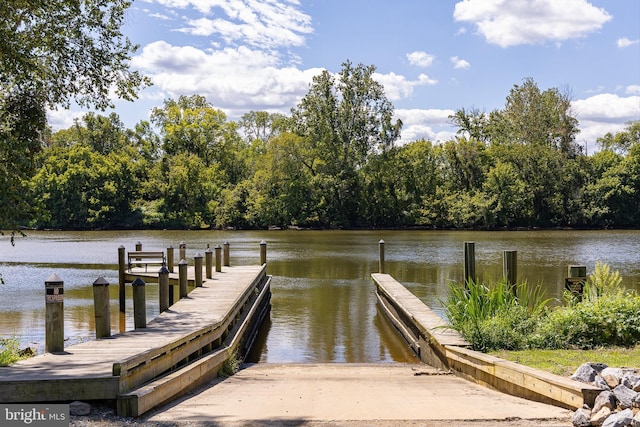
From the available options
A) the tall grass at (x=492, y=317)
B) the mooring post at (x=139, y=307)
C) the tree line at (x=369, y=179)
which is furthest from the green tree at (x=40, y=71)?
the tree line at (x=369, y=179)

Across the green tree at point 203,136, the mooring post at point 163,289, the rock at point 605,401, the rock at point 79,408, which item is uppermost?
the green tree at point 203,136

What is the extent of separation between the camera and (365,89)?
72.4m

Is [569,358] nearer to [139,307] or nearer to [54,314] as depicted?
[139,307]

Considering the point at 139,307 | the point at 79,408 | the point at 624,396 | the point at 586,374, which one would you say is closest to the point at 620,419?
the point at 624,396

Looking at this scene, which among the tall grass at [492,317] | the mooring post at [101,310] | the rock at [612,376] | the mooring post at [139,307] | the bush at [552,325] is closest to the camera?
the rock at [612,376]

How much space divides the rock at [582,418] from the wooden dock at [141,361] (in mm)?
4132

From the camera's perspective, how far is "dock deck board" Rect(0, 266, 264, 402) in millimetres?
6164

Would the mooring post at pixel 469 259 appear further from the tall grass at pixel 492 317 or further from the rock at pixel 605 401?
the rock at pixel 605 401

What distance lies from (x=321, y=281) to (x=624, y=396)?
65.3ft

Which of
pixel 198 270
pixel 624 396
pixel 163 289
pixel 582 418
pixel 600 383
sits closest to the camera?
pixel 624 396

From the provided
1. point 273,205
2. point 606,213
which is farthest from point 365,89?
point 606,213

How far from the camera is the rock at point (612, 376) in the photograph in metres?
6.06

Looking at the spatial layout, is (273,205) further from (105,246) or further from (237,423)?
(237,423)

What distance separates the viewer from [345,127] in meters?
72.4
